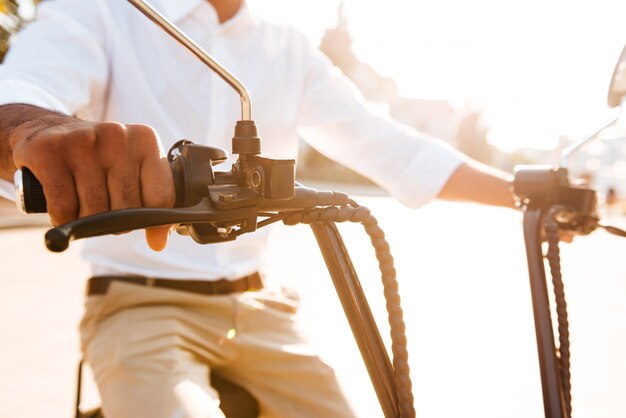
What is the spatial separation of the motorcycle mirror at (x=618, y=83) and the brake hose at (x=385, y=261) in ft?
2.63

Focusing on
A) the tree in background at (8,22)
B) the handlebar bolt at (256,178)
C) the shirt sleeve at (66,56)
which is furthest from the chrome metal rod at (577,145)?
the tree in background at (8,22)

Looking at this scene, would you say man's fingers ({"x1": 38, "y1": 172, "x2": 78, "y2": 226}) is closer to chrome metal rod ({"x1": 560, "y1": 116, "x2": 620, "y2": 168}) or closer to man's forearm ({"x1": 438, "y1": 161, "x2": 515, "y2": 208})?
chrome metal rod ({"x1": 560, "y1": 116, "x2": 620, "y2": 168})

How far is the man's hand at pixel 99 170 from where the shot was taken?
63 centimetres

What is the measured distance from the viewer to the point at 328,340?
390cm

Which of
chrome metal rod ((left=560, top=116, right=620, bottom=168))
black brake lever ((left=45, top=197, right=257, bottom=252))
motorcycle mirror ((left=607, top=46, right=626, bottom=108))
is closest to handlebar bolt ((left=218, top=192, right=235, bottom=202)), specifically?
black brake lever ((left=45, top=197, right=257, bottom=252))

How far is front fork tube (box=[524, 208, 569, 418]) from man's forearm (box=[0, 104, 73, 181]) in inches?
37.8

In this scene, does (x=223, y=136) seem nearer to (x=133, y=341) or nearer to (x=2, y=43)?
(x=133, y=341)

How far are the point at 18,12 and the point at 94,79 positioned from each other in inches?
59.9

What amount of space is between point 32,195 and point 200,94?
3.76 feet

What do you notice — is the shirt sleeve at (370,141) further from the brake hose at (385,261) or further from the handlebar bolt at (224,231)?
the handlebar bolt at (224,231)

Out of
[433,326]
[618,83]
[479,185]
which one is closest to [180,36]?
[618,83]

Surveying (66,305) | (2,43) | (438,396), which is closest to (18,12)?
(2,43)

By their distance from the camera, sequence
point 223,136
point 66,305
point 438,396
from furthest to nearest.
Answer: point 66,305, point 438,396, point 223,136

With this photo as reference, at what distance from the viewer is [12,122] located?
0.84 m
